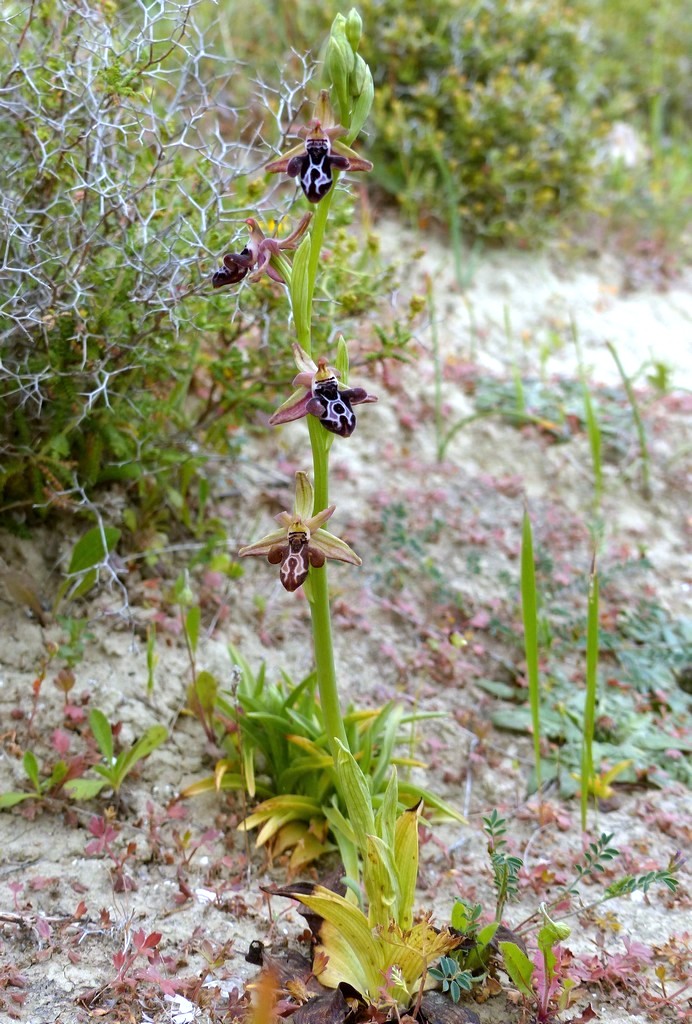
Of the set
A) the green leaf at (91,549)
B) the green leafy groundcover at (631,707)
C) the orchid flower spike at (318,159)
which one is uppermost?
the orchid flower spike at (318,159)

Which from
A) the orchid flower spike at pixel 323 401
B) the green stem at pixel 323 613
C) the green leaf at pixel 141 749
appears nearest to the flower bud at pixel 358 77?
the orchid flower spike at pixel 323 401

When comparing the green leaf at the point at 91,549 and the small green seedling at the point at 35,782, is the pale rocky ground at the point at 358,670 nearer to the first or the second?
the small green seedling at the point at 35,782

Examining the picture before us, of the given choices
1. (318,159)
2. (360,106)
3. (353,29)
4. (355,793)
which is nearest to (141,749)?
(355,793)

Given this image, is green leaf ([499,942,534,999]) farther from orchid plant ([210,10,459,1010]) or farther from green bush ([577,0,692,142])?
green bush ([577,0,692,142])

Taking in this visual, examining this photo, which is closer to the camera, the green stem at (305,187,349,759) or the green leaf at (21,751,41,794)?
the green stem at (305,187,349,759)

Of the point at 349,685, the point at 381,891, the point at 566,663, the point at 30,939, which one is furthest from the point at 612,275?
the point at 30,939

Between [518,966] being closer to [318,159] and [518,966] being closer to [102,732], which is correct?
[102,732]

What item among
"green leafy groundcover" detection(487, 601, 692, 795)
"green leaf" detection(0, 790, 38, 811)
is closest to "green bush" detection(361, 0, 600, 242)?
"green leafy groundcover" detection(487, 601, 692, 795)
